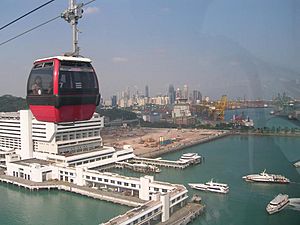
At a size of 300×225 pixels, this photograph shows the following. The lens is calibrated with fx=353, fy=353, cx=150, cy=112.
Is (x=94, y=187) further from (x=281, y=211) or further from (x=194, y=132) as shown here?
(x=194, y=132)

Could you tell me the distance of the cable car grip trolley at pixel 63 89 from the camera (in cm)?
141

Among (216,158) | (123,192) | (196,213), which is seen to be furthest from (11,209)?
(216,158)

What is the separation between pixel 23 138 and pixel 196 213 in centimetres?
448

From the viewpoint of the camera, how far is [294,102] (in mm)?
1505

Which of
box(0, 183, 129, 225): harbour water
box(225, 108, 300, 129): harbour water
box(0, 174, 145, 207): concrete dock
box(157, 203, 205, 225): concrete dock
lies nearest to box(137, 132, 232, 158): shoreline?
box(0, 174, 145, 207): concrete dock

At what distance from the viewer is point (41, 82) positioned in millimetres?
1484

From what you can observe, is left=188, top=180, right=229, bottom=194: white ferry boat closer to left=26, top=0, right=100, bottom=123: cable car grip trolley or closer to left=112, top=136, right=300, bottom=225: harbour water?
left=112, top=136, right=300, bottom=225: harbour water

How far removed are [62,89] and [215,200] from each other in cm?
352

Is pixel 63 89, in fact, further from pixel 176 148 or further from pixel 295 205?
pixel 176 148

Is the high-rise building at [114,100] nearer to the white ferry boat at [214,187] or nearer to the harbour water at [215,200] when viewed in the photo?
the harbour water at [215,200]

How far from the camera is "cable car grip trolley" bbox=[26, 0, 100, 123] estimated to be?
4.63 feet

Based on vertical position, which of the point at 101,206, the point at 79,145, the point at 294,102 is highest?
the point at 294,102

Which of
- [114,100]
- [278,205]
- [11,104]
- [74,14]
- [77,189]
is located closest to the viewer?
[74,14]

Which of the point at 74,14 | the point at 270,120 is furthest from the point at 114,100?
the point at 74,14
